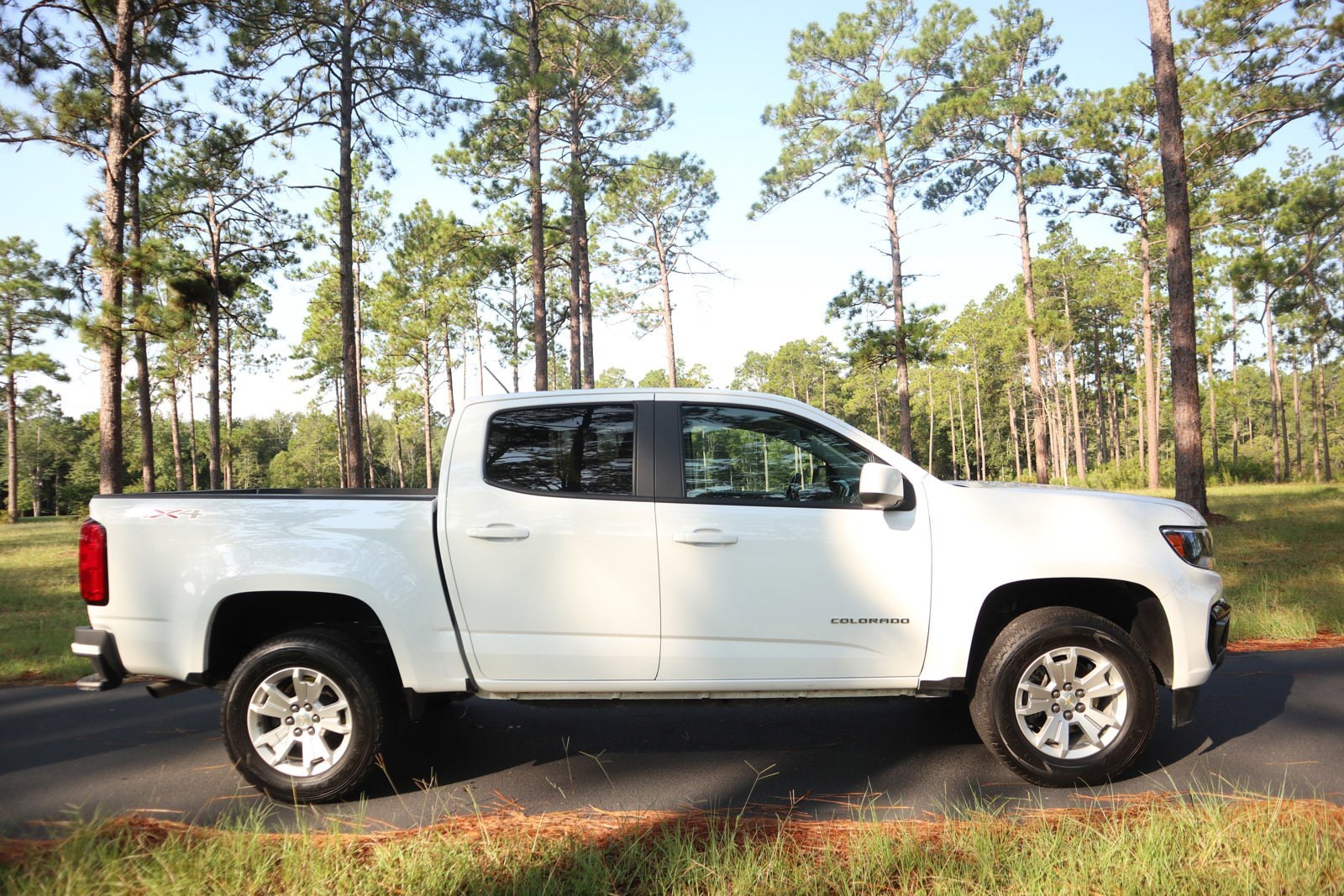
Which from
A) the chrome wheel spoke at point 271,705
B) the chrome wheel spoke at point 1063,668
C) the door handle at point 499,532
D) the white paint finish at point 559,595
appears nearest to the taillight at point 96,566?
the chrome wheel spoke at point 271,705

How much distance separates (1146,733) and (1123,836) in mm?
992

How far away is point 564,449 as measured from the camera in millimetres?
3902

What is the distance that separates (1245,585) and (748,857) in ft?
26.1

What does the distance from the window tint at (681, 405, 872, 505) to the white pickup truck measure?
0.29 feet

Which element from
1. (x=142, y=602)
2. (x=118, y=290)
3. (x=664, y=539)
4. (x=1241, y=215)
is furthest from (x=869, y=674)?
(x=1241, y=215)

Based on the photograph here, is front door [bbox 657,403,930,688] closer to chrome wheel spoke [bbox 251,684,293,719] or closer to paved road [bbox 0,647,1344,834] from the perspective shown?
paved road [bbox 0,647,1344,834]

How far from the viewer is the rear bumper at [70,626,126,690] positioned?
3.71m

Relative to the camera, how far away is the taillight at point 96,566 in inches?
147

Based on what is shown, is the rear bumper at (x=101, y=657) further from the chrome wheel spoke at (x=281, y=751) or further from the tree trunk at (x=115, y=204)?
the tree trunk at (x=115, y=204)

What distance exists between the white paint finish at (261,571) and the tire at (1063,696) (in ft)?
8.17

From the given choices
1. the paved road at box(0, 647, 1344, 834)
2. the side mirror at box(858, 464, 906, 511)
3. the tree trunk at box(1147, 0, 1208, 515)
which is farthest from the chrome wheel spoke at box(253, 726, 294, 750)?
the tree trunk at box(1147, 0, 1208, 515)

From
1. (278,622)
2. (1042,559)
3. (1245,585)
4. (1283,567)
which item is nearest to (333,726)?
(278,622)

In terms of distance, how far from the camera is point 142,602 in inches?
147

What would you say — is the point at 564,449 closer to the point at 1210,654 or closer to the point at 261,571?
the point at 261,571
